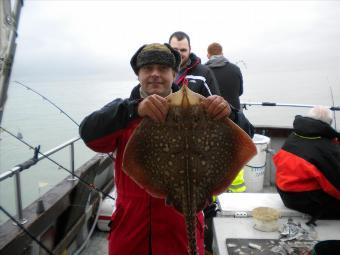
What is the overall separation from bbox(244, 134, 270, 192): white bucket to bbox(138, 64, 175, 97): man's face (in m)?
3.88

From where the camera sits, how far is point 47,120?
1177cm

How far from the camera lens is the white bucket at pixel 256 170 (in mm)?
5715

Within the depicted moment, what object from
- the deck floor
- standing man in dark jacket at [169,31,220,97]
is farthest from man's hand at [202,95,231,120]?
the deck floor

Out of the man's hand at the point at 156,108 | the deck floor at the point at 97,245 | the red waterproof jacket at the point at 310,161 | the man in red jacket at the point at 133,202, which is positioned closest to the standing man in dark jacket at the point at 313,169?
the red waterproof jacket at the point at 310,161

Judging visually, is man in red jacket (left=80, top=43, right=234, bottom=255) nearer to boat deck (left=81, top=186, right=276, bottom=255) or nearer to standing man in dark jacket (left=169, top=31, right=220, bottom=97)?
standing man in dark jacket (left=169, top=31, right=220, bottom=97)

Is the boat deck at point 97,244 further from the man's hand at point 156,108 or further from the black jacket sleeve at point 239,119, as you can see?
the man's hand at point 156,108

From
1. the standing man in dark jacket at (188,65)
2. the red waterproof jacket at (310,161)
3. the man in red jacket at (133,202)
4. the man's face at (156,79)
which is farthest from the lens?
the standing man in dark jacket at (188,65)

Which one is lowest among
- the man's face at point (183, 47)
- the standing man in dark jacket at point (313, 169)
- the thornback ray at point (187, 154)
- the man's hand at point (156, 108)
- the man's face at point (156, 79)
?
the standing man in dark jacket at point (313, 169)

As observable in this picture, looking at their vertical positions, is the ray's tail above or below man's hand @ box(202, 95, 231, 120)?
below

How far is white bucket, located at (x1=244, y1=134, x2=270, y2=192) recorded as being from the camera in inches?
225

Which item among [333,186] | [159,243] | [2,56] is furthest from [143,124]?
[333,186]

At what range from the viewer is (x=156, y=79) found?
2158mm

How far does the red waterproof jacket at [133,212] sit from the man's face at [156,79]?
0.58 ft

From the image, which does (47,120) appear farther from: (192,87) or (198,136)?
(198,136)
